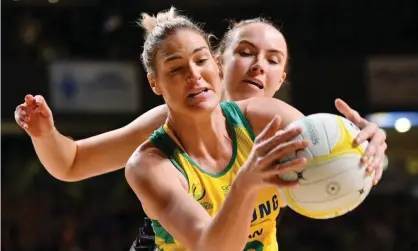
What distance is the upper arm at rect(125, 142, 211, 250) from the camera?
7.26 feet

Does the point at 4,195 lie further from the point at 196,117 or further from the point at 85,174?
the point at 196,117

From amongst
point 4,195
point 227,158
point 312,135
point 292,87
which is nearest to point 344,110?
point 312,135

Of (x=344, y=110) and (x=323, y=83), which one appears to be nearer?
(x=344, y=110)

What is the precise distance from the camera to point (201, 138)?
256 centimetres

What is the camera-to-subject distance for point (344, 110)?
2295 mm

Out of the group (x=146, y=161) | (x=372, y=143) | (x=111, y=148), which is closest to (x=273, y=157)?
(x=372, y=143)

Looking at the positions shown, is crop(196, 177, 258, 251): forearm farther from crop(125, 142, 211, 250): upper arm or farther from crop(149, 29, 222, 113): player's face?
crop(149, 29, 222, 113): player's face

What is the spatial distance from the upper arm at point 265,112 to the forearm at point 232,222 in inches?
19.5

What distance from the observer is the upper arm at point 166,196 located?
2.21 meters

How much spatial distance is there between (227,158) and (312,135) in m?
0.50

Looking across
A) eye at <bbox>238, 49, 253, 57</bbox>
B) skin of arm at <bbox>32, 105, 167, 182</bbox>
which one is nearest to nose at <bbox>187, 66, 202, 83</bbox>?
skin of arm at <bbox>32, 105, 167, 182</bbox>

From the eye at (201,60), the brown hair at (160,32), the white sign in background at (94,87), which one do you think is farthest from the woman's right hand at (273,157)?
the white sign in background at (94,87)

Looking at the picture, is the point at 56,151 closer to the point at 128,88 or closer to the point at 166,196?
the point at 166,196

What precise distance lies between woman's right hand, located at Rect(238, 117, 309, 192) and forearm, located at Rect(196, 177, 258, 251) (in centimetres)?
7
